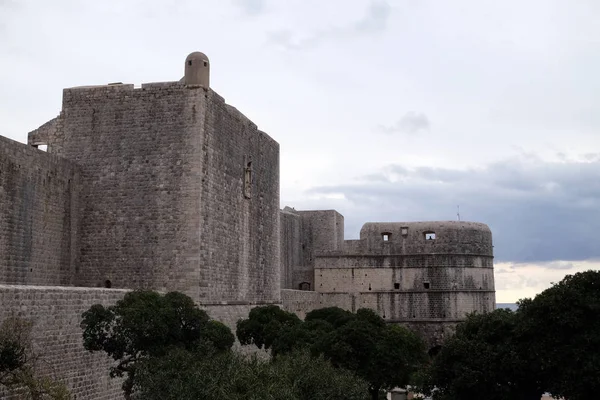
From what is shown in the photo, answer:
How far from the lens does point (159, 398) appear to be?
10250 millimetres

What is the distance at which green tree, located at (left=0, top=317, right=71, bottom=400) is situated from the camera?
9367 mm

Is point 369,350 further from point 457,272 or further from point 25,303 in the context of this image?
point 457,272

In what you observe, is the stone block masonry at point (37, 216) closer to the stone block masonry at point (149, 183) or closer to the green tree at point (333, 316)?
the stone block masonry at point (149, 183)

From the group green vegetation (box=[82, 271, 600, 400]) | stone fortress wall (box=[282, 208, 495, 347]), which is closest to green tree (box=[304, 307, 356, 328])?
green vegetation (box=[82, 271, 600, 400])

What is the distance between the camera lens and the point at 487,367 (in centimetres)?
1520

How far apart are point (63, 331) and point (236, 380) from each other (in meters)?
4.69

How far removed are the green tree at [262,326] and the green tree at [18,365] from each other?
8.99 m

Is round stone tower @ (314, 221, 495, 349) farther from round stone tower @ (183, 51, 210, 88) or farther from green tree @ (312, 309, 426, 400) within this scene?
round stone tower @ (183, 51, 210, 88)

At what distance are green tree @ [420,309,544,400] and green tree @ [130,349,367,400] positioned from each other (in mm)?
3743

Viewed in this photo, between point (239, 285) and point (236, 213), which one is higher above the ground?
point (236, 213)

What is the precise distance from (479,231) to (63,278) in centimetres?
3037

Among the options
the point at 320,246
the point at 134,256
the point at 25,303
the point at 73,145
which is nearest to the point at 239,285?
the point at 134,256

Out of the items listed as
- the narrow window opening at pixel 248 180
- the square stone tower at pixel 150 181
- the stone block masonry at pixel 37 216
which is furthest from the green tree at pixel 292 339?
the stone block masonry at pixel 37 216

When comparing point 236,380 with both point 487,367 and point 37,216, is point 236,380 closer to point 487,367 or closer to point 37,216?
point 487,367
